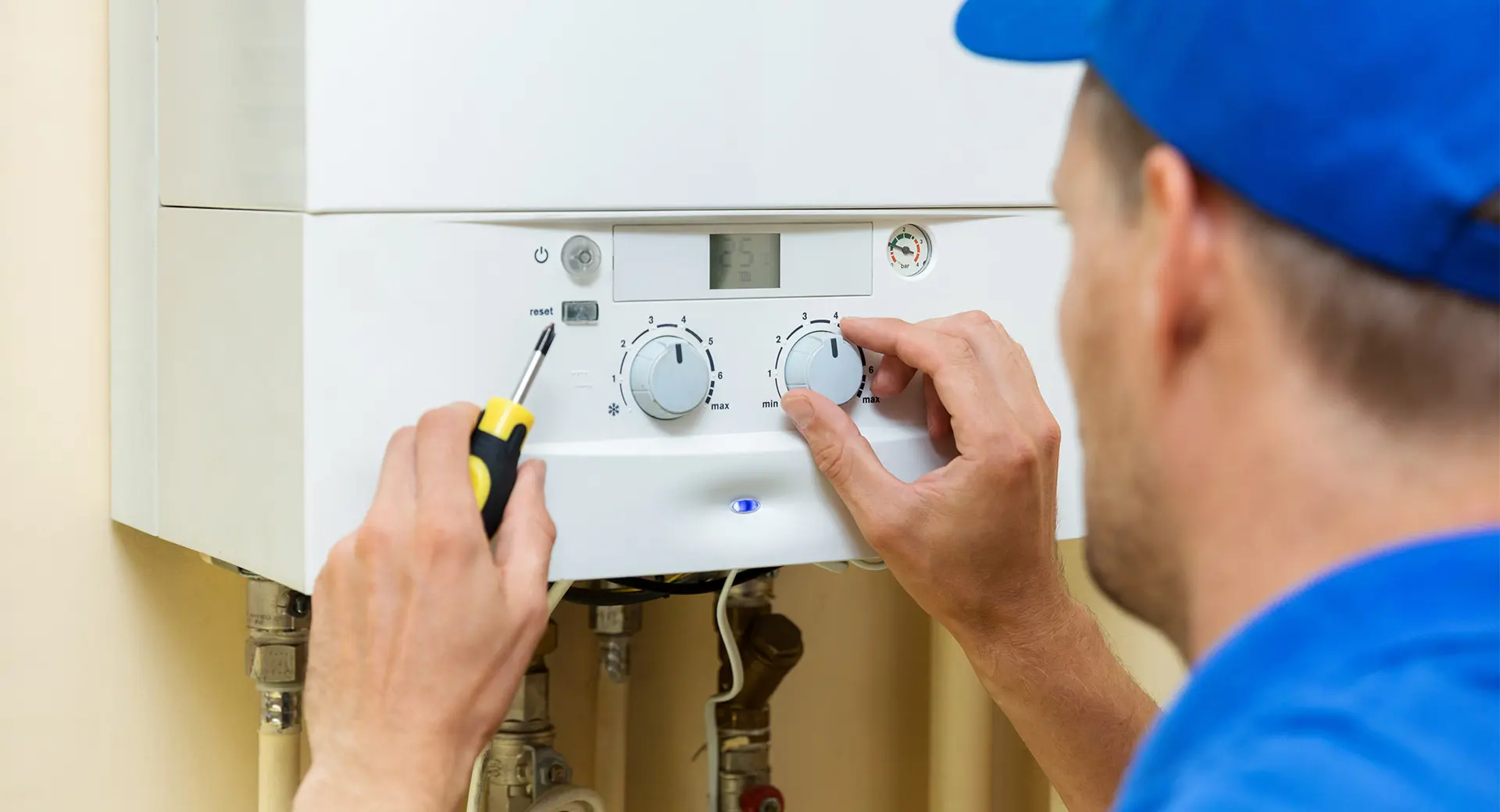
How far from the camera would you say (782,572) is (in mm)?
1224

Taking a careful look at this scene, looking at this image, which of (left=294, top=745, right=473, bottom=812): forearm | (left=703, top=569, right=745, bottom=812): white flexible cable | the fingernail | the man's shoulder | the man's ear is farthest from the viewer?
(left=703, top=569, right=745, bottom=812): white flexible cable

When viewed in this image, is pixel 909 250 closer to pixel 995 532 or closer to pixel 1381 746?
pixel 995 532

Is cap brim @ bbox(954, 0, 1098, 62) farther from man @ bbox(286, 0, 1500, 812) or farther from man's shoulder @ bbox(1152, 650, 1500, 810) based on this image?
man's shoulder @ bbox(1152, 650, 1500, 810)


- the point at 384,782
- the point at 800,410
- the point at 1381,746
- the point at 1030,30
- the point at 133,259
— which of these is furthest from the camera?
the point at 133,259

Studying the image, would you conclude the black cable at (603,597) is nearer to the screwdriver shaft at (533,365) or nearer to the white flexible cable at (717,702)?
the white flexible cable at (717,702)

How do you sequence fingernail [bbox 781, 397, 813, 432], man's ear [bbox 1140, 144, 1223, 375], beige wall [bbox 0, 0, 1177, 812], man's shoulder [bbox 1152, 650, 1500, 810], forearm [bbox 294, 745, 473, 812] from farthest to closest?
1. beige wall [bbox 0, 0, 1177, 812]
2. fingernail [bbox 781, 397, 813, 432]
3. forearm [bbox 294, 745, 473, 812]
4. man's ear [bbox 1140, 144, 1223, 375]
5. man's shoulder [bbox 1152, 650, 1500, 810]

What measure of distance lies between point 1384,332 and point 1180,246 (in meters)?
0.07

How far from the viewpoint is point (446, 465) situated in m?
0.72

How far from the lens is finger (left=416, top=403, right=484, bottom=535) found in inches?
27.8

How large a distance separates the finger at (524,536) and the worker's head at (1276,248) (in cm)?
30

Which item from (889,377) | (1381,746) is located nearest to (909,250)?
(889,377)

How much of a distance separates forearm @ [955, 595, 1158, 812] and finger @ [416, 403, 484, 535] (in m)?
0.33

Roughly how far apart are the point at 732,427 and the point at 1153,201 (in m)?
0.37

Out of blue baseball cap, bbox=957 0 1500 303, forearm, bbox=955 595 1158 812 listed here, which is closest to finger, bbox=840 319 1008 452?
forearm, bbox=955 595 1158 812
